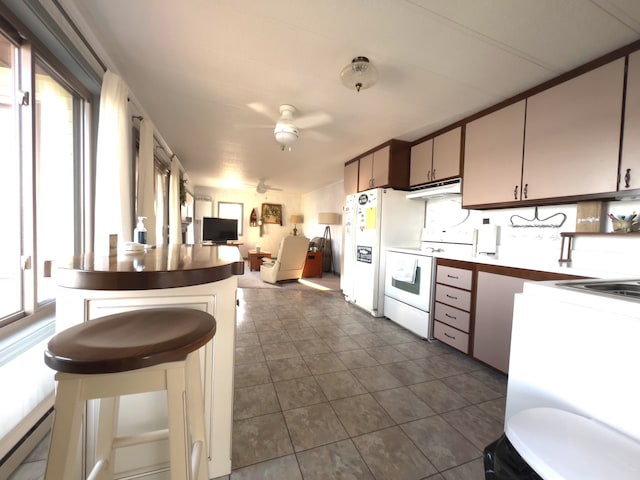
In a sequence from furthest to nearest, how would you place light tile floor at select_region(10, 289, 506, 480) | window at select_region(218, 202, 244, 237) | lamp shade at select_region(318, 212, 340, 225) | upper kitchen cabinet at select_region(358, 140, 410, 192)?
1. window at select_region(218, 202, 244, 237)
2. lamp shade at select_region(318, 212, 340, 225)
3. upper kitchen cabinet at select_region(358, 140, 410, 192)
4. light tile floor at select_region(10, 289, 506, 480)

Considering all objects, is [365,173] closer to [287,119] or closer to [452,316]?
[287,119]

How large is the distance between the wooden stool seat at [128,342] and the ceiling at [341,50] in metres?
1.59

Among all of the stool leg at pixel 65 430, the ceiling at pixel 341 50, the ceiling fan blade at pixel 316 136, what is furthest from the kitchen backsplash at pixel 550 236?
the stool leg at pixel 65 430

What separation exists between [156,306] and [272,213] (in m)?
7.38

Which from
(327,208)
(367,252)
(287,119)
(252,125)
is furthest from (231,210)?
(287,119)

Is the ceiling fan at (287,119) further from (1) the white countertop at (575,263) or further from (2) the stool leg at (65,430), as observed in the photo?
(2) the stool leg at (65,430)

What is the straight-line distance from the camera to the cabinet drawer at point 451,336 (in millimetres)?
2271

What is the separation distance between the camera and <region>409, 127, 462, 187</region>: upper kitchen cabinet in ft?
8.76

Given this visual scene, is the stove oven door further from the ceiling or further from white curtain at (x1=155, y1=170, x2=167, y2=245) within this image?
white curtain at (x1=155, y1=170, x2=167, y2=245)

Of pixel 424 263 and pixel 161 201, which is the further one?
pixel 161 201

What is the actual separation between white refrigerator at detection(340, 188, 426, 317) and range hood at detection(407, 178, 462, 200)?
204 millimetres

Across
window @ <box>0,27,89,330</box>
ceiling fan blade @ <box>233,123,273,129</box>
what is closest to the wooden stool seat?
window @ <box>0,27,89,330</box>

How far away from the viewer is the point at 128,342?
645 mm

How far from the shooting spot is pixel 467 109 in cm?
240
